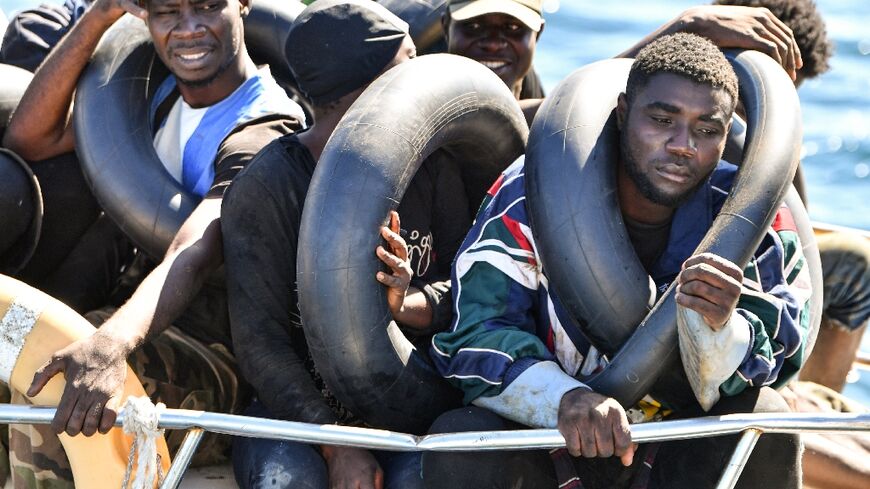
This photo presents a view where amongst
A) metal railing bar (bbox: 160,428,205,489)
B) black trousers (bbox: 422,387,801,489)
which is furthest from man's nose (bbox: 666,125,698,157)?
metal railing bar (bbox: 160,428,205,489)

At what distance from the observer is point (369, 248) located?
2.87 metres

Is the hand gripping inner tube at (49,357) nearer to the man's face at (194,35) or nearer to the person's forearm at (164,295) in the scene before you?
the person's forearm at (164,295)

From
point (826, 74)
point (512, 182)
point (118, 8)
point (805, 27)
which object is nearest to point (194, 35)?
point (118, 8)

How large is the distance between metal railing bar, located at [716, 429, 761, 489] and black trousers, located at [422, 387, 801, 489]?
0.13m

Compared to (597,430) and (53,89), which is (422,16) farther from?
(597,430)

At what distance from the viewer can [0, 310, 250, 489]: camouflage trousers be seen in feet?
10.3

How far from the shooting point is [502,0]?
158 inches

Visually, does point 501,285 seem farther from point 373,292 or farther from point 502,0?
point 502,0

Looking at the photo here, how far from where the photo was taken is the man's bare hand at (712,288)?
257 cm

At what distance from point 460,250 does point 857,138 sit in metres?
8.65

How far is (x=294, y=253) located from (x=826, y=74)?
750 cm

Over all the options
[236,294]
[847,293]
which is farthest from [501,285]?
[847,293]

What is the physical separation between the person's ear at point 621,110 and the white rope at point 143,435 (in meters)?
1.14

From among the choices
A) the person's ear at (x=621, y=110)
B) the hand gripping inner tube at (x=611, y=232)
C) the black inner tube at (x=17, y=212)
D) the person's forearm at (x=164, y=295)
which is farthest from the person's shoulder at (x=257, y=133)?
the person's ear at (x=621, y=110)
